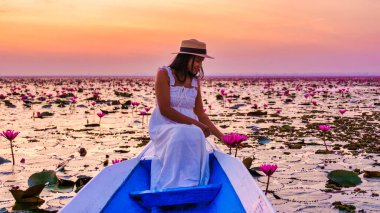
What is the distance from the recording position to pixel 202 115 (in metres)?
5.16

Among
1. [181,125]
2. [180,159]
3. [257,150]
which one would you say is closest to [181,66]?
[181,125]

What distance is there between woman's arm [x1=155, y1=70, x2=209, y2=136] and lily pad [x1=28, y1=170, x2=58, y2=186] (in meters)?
1.65

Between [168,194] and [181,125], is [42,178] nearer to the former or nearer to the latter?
[181,125]

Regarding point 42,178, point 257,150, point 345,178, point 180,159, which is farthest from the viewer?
point 257,150

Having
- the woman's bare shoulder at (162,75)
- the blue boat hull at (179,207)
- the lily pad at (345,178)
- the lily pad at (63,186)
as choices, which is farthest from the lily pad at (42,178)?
the lily pad at (345,178)

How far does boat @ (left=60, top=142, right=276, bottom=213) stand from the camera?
123 inches

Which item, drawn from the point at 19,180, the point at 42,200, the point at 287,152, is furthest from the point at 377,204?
the point at 19,180

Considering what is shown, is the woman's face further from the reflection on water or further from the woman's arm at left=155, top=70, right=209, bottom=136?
the reflection on water

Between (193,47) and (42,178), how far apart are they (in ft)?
7.75

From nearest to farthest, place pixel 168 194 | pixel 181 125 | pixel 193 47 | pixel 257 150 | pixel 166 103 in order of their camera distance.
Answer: pixel 168 194 → pixel 181 125 → pixel 193 47 → pixel 166 103 → pixel 257 150

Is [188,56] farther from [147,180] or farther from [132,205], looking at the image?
[132,205]

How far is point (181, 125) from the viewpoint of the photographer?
430 cm

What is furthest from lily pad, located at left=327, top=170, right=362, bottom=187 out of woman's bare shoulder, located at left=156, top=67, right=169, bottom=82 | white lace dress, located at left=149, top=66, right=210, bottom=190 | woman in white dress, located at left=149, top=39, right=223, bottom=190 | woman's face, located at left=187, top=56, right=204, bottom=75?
woman's bare shoulder, located at left=156, top=67, right=169, bottom=82

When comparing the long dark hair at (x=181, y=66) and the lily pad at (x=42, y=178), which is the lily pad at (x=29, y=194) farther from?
the long dark hair at (x=181, y=66)
